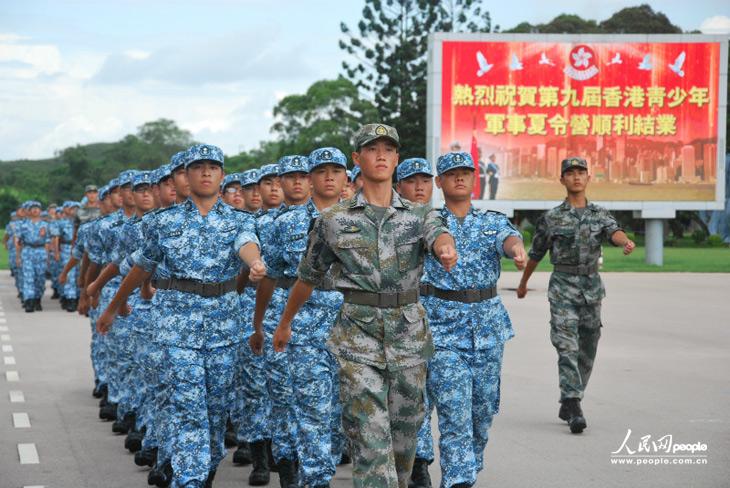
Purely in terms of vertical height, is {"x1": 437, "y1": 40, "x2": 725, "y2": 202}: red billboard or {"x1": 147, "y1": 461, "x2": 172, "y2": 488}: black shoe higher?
{"x1": 437, "y1": 40, "x2": 725, "y2": 202}: red billboard

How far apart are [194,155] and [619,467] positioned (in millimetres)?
3456

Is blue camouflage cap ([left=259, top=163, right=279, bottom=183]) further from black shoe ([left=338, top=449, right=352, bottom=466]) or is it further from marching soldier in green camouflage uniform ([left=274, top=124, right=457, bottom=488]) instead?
marching soldier in green camouflage uniform ([left=274, top=124, right=457, bottom=488])

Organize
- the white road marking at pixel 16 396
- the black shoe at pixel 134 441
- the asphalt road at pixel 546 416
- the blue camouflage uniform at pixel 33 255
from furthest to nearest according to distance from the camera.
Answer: the blue camouflage uniform at pixel 33 255 → the white road marking at pixel 16 396 → the black shoe at pixel 134 441 → the asphalt road at pixel 546 416

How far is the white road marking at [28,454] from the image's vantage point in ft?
26.7

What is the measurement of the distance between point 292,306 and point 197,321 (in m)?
0.93

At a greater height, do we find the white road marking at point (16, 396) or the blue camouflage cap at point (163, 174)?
the blue camouflage cap at point (163, 174)

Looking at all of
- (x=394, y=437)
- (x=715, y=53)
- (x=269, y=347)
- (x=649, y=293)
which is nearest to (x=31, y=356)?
(x=269, y=347)

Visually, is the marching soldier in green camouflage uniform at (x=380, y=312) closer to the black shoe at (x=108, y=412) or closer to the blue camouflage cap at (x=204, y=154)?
the blue camouflage cap at (x=204, y=154)

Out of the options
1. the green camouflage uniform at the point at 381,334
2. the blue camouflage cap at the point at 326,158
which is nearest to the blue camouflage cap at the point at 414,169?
the blue camouflage cap at the point at 326,158

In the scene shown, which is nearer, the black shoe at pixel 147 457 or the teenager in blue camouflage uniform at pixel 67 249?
the black shoe at pixel 147 457

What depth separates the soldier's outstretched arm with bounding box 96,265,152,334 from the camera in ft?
21.9

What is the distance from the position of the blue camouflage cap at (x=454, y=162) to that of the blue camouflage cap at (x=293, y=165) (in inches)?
42.6

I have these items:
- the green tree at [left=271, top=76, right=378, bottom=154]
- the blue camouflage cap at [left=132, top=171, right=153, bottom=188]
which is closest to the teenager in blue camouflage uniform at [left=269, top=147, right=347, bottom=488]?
the blue camouflage cap at [left=132, top=171, right=153, bottom=188]

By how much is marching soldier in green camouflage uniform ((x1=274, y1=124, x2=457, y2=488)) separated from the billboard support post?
33.3 m
